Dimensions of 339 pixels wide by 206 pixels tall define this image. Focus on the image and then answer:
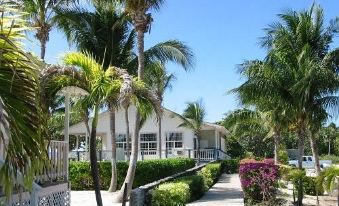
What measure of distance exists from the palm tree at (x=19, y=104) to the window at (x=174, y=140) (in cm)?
3298

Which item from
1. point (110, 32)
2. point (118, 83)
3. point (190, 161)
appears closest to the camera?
point (118, 83)

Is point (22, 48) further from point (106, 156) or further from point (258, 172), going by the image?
point (106, 156)

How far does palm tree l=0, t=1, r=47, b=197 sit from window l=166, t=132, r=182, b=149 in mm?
32982

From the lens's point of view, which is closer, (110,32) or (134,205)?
(134,205)

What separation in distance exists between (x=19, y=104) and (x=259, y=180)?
13675 mm

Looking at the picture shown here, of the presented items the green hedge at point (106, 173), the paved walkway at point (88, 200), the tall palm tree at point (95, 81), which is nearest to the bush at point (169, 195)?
the tall palm tree at point (95, 81)

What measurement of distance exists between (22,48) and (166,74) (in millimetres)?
34482

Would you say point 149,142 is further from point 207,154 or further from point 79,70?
point 79,70

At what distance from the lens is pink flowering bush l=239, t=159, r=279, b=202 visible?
1692 cm

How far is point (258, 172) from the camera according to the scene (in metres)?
17.3

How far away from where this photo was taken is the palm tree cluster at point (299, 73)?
2128 centimetres

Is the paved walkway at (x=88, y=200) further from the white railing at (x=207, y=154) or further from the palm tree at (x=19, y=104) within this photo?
the white railing at (x=207, y=154)

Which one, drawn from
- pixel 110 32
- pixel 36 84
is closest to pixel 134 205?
pixel 36 84

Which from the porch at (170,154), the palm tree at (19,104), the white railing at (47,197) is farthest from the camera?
the porch at (170,154)
